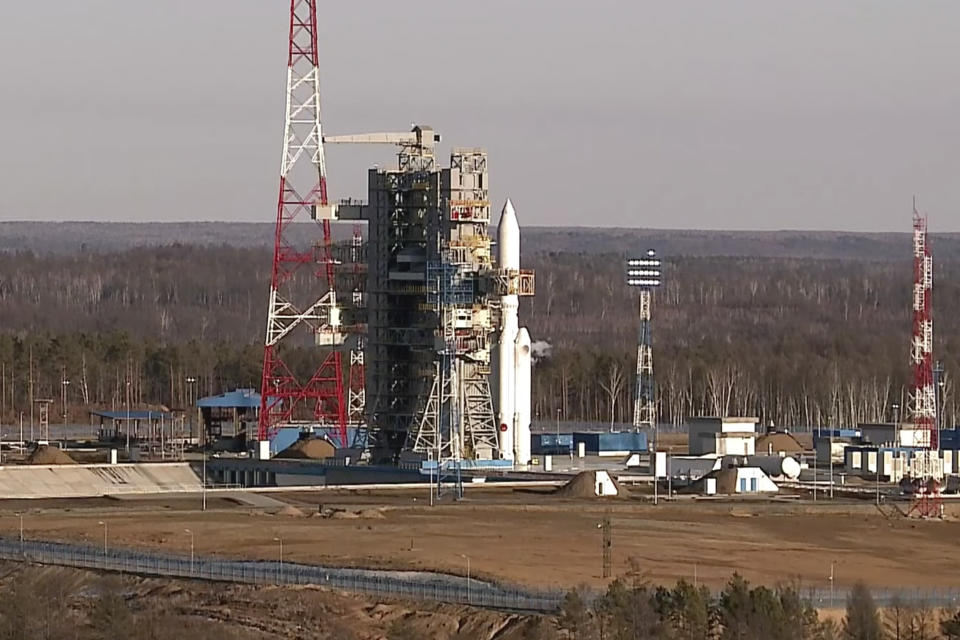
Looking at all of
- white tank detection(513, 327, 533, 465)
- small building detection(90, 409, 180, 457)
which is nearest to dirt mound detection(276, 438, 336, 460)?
small building detection(90, 409, 180, 457)

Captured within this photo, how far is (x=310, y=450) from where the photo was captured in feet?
374

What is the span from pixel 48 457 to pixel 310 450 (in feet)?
41.5

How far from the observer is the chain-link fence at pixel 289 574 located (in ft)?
202

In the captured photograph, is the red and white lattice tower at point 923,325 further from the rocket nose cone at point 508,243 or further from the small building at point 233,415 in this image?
the small building at point 233,415

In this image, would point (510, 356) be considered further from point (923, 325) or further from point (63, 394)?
point (63, 394)

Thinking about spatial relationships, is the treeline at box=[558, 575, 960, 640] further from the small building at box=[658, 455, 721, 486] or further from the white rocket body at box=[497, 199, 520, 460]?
the small building at box=[658, 455, 721, 486]

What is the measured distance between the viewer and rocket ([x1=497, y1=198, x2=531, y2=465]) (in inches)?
4131

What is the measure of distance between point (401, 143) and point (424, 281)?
302 inches

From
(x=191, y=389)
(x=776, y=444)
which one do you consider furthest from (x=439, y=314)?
(x=191, y=389)

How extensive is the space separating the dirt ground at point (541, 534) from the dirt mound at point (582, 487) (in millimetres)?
974

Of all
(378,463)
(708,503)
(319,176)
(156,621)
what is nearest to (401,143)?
(319,176)

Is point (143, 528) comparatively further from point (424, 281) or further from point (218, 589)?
point (424, 281)

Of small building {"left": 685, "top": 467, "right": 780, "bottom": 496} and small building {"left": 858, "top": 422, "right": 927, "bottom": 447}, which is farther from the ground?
small building {"left": 858, "top": 422, "right": 927, "bottom": 447}

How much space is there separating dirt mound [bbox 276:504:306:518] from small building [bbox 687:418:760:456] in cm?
3366
